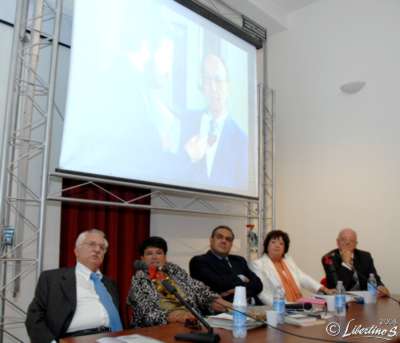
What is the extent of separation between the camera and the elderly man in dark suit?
11.4 feet

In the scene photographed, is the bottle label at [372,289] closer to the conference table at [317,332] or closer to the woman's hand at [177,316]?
the conference table at [317,332]

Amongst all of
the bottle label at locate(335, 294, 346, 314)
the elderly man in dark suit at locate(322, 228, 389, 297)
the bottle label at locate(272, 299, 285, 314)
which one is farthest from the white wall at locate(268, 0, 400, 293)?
the bottle label at locate(272, 299, 285, 314)

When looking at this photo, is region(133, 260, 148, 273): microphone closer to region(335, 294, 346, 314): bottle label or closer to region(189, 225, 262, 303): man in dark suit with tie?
region(189, 225, 262, 303): man in dark suit with tie

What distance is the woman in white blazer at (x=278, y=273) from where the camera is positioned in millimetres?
3344

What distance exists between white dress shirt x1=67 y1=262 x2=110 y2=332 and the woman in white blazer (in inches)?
57.9

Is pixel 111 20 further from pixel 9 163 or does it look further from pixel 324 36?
pixel 324 36

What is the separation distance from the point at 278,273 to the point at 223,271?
50cm

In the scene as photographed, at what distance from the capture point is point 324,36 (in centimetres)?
489

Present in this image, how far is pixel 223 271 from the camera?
3.20 metres

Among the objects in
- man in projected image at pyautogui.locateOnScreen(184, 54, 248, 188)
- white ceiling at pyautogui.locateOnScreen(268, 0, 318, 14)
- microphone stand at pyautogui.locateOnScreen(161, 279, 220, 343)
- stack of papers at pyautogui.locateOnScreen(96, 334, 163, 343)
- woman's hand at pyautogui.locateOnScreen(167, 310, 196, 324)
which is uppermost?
white ceiling at pyautogui.locateOnScreen(268, 0, 318, 14)

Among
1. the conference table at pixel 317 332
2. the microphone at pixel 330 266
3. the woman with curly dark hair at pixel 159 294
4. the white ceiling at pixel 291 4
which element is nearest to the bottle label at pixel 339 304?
the conference table at pixel 317 332

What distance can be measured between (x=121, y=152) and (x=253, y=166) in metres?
1.60

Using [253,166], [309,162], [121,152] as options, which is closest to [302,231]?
[309,162]

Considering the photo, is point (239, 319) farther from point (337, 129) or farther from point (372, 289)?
point (337, 129)
